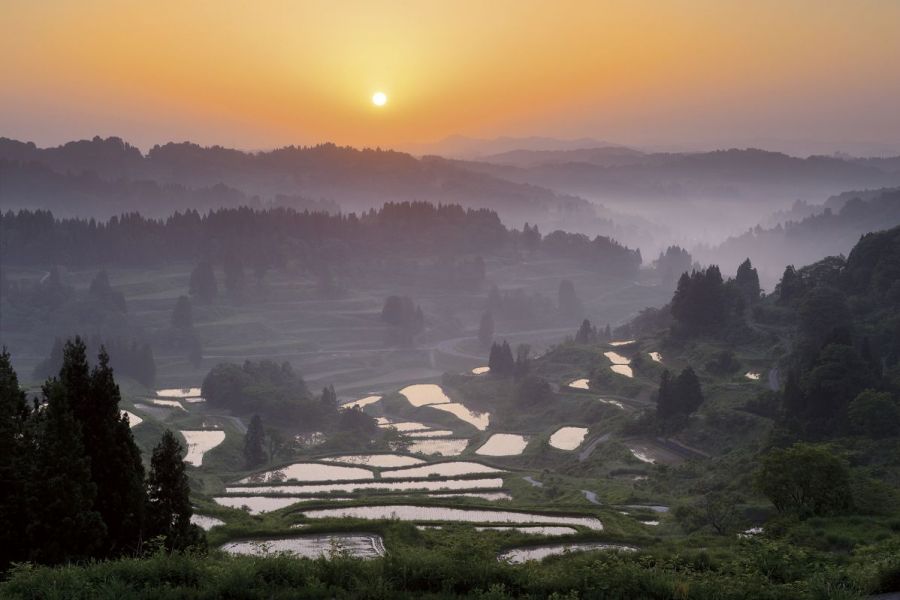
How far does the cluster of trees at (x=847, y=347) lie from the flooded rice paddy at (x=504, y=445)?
22823mm

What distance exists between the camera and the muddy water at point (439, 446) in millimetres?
66681

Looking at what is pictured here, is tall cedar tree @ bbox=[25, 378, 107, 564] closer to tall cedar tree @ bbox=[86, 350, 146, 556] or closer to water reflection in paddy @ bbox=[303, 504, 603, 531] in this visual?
tall cedar tree @ bbox=[86, 350, 146, 556]

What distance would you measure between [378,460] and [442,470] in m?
6.74

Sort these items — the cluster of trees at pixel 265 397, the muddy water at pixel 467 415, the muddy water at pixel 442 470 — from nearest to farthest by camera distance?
the muddy water at pixel 442 470 → the muddy water at pixel 467 415 → the cluster of trees at pixel 265 397

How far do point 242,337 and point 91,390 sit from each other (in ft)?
421

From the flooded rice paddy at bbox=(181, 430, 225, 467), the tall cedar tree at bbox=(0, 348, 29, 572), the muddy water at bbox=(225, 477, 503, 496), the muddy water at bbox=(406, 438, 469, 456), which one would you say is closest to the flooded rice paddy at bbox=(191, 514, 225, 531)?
the tall cedar tree at bbox=(0, 348, 29, 572)

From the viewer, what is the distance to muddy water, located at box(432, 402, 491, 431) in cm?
8425

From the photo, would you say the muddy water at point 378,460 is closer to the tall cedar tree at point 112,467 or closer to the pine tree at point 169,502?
the pine tree at point 169,502

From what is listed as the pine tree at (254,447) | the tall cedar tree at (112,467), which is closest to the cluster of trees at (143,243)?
the pine tree at (254,447)

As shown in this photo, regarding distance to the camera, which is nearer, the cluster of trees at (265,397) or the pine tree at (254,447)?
the pine tree at (254,447)

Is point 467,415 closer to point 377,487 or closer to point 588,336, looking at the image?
point 588,336

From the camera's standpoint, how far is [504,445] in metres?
68.2

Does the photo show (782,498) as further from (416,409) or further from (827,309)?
(416,409)

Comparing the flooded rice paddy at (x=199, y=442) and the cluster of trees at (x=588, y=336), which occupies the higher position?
the cluster of trees at (x=588, y=336)
